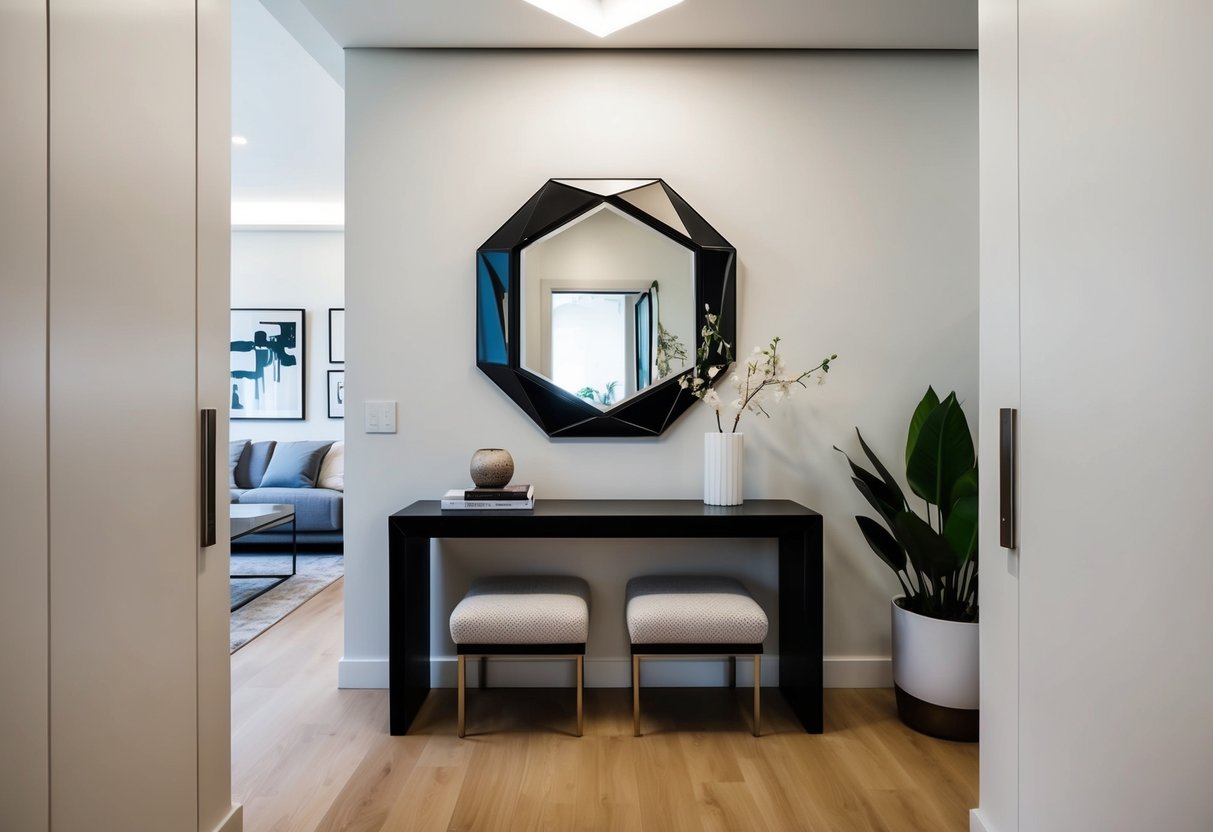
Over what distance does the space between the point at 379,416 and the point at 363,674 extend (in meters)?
0.99

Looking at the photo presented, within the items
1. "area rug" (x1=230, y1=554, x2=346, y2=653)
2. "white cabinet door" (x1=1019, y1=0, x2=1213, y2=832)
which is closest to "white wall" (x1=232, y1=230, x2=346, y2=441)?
"area rug" (x1=230, y1=554, x2=346, y2=653)

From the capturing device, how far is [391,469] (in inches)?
101

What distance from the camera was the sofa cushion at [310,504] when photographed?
4.84 metres

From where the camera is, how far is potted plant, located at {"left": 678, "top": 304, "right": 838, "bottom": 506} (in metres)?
2.37

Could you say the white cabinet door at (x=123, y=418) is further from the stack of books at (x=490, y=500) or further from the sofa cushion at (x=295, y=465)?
the sofa cushion at (x=295, y=465)

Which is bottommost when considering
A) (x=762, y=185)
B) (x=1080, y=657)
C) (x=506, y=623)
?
(x=506, y=623)

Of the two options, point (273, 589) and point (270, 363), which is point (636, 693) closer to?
point (273, 589)

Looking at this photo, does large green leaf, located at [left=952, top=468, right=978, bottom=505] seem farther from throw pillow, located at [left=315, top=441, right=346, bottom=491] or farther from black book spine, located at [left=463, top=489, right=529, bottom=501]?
throw pillow, located at [left=315, top=441, right=346, bottom=491]

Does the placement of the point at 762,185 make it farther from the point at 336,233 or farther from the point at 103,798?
the point at 336,233

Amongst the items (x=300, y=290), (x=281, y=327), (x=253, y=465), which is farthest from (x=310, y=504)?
(x=300, y=290)

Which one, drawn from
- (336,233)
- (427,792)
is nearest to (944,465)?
(427,792)

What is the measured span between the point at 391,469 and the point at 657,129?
166 cm

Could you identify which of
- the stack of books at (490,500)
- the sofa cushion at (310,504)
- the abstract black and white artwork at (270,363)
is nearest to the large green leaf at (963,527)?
the stack of books at (490,500)

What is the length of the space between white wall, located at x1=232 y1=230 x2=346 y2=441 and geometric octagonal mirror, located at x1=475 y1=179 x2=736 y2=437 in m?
3.71
